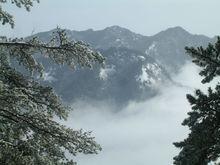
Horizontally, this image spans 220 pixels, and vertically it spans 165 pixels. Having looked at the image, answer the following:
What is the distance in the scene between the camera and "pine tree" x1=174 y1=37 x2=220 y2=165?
41.7ft

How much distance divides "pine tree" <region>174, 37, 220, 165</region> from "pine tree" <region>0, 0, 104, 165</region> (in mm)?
2066

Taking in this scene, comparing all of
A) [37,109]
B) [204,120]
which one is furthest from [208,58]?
[37,109]

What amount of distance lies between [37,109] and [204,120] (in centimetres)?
382

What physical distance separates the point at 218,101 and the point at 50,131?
3.90 m

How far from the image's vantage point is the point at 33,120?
13.1m

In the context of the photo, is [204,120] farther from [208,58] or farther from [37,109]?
[37,109]

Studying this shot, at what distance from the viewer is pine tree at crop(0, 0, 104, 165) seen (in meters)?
12.7

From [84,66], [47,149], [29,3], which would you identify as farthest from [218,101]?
[29,3]

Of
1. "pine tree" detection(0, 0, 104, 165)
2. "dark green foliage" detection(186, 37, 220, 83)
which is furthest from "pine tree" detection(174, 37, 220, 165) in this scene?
"pine tree" detection(0, 0, 104, 165)

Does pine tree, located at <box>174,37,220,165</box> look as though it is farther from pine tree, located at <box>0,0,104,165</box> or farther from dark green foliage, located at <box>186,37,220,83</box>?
pine tree, located at <box>0,0,104,165</box>

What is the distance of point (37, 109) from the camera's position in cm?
1333

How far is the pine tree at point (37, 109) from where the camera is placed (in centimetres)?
1269

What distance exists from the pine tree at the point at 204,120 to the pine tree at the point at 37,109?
2.07 meters

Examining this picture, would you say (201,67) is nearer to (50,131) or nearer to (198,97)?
(198,97)
